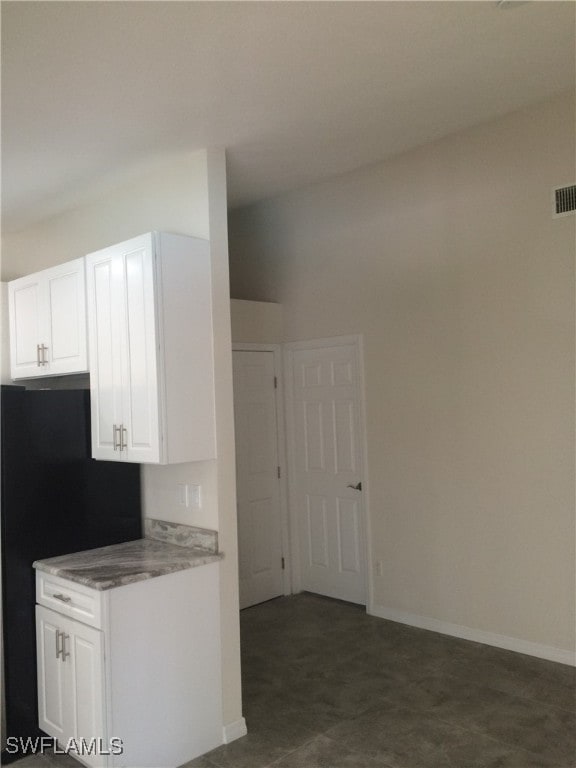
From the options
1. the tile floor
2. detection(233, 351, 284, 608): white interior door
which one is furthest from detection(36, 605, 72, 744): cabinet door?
detection(233, 351, 284, 608): white interior door

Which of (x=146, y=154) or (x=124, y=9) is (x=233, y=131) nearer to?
(x=146, y=154)

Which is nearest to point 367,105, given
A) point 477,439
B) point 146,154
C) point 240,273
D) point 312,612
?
point 146,154

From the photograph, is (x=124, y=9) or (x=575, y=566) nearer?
(x=124, y=9)

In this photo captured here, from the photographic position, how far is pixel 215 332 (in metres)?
3.23

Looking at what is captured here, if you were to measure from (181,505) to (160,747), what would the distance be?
113 cm

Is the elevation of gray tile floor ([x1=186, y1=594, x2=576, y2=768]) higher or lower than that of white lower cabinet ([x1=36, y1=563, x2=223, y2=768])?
lower

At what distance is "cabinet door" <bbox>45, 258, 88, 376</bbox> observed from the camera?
3516mm

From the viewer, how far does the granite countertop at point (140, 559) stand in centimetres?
279

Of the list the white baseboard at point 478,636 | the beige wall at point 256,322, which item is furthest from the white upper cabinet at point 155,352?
the white baseboard at point 478,636

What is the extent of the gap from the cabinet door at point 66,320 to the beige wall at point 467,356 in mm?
1970

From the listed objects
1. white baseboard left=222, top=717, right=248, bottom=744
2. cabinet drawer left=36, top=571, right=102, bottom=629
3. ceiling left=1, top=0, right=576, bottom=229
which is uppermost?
ceiling left=1, top=0, right=576, bottom=229

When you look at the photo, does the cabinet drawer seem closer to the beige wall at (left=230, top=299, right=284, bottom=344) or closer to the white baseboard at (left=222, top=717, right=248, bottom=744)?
the white baseboard at (left=222, top=717, right=248, bottom=744)

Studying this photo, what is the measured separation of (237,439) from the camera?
489cm

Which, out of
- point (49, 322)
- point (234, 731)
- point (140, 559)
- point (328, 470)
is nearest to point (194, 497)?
point (140, 559)
